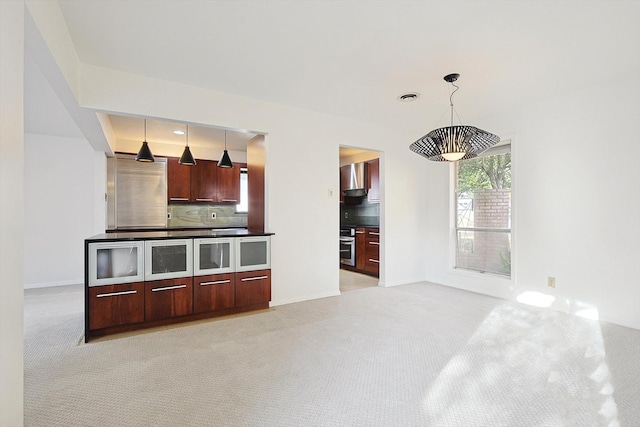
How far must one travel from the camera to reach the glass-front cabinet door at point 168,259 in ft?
10.3

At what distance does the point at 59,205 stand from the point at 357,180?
16.8 feet

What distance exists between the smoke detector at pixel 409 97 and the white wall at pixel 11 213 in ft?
10.8

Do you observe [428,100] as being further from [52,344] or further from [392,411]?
[52,344]

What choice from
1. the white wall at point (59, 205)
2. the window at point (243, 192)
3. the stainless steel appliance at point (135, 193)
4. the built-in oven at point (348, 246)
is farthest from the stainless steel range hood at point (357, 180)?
the white wall at point (59, 205)

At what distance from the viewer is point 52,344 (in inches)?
110

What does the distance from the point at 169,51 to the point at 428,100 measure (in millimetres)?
2834

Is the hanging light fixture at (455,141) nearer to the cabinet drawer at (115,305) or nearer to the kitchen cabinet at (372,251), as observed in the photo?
the kitchen cabinet at (372,251)

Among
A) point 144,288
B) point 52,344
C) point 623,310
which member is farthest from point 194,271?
point 623,310

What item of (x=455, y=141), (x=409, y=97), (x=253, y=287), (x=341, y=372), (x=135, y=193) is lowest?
(x=341, y=372)

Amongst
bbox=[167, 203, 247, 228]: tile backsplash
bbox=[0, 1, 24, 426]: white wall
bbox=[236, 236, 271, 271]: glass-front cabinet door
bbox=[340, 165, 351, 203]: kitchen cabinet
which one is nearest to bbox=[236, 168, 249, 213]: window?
bbox=[167, 203, 247, 228]: tile backsplash

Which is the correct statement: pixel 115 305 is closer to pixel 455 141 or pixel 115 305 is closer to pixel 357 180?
pixel 455 141

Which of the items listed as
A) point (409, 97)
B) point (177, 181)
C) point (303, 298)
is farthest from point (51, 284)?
point (409, 97)

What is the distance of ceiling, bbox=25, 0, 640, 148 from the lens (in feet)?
7.22

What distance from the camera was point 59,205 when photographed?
17.1 ft
